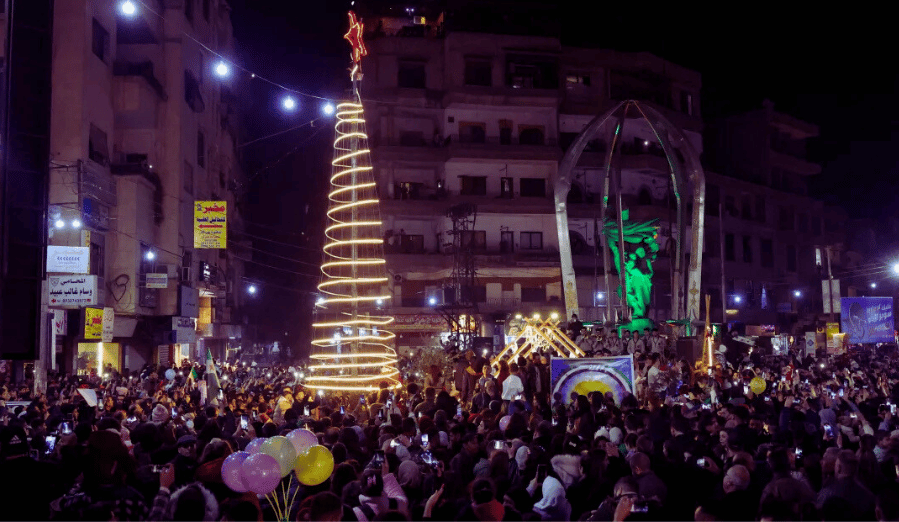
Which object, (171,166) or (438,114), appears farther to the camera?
(438,114)

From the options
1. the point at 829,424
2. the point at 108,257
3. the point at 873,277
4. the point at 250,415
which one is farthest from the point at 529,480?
the point at 873,277

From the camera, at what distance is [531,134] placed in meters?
52.5

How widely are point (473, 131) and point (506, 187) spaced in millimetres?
3951

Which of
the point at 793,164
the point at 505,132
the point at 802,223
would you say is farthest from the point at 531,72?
the point at 802,223

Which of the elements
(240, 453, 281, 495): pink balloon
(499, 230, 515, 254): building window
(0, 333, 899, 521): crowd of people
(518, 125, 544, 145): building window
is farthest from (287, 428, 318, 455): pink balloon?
(518, 125, 544, 145): building window

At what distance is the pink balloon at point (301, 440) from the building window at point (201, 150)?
37.4 metres

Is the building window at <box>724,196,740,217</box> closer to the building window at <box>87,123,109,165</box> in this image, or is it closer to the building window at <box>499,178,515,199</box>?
the building window at <box>499,178,515,199</box>

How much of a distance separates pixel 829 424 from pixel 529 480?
6188 millimetres

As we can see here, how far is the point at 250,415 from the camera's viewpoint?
608 inches

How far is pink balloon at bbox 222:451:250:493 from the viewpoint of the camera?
7.68 meters

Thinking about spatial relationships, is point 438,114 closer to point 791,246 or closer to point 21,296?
point 791,246

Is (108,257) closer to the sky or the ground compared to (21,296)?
closer to the sky

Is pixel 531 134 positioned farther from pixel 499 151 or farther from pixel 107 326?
pixel 107 326

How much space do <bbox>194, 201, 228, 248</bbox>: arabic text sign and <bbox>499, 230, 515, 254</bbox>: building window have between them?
61.3ft
